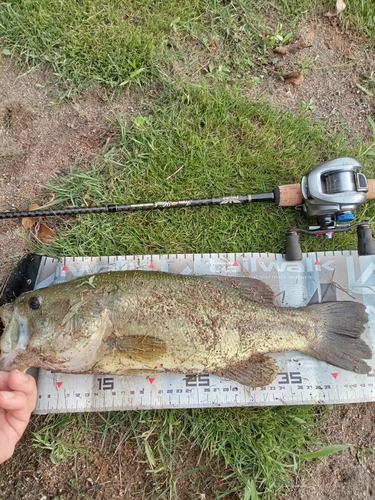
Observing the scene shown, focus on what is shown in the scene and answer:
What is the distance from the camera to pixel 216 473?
147 inches

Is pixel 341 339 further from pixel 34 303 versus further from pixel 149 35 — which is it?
pixel 149 35

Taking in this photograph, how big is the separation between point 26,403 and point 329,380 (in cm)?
254

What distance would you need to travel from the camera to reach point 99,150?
14.0 feet

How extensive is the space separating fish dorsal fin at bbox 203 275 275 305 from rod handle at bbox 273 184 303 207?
81 centimetres

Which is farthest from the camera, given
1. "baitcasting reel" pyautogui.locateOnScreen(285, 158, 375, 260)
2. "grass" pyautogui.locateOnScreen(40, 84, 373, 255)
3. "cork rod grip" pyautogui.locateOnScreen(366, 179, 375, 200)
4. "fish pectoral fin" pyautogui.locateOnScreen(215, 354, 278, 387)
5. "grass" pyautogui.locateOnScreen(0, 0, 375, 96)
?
"grass" pyautogui.locateOnScreen(0, 0, 375, 96)

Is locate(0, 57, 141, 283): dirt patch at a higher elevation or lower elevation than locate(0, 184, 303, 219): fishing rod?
higher

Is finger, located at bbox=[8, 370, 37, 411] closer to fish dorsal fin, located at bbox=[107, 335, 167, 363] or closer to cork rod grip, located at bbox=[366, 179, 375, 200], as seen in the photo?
fish dorsal fin, located at bbox=[107, 335, 167, 363]

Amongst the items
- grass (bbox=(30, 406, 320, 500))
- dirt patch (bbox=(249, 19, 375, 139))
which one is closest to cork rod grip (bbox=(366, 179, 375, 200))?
dirt patch (bbox=(249, 19, 375, 139))

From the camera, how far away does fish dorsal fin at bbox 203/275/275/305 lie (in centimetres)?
361

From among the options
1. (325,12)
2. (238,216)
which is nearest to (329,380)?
(238,216)

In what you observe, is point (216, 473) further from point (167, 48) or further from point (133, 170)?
point (167, 48)

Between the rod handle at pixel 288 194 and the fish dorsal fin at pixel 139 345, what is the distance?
172cm

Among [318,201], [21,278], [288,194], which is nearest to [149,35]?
[288,194]

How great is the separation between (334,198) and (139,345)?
2.03 m
